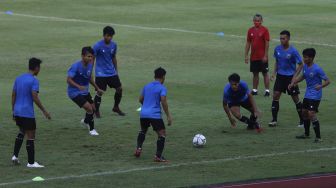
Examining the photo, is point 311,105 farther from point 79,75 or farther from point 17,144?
point 17,144

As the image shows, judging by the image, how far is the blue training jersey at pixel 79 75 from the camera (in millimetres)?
19750

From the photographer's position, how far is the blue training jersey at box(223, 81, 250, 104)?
2003cm

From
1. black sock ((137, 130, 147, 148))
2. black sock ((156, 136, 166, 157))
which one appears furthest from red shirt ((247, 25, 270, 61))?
black sock ((156, 136, 166, 157))

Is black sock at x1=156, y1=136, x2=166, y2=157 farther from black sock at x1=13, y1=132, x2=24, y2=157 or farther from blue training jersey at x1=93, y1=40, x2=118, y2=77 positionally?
blue training jersey at x1=93, y1=40, x2=118, y2=77

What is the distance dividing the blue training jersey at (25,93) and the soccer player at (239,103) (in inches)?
192

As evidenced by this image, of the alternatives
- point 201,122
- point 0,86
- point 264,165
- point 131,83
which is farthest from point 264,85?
point 264,165

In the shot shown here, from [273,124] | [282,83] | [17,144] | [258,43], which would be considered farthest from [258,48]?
[17,144]

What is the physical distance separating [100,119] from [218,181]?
21.2ft

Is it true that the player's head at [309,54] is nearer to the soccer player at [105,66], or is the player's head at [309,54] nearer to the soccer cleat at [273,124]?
the soccer cleat at [273,124]

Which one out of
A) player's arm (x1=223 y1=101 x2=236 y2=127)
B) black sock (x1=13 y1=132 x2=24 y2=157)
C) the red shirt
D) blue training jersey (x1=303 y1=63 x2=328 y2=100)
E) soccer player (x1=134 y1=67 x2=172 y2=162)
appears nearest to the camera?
black sock (x1=13 y1=132 x2=24 y2=157)

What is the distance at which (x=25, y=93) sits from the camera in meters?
16.7

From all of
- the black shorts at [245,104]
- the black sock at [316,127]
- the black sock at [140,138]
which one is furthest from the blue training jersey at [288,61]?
the black sock at [140,138]

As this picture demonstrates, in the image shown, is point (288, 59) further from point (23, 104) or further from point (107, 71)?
point (23, 104)

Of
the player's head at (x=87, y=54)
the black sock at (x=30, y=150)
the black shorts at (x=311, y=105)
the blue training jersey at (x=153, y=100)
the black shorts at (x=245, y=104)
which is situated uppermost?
the player's head at (x=87, y=54)
